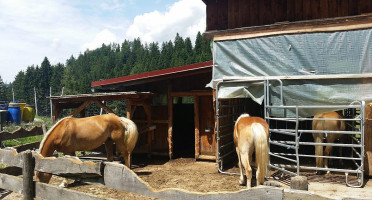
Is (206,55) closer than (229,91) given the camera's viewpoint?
No

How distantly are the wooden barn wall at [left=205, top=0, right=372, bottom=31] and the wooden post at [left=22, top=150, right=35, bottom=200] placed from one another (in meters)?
5.77

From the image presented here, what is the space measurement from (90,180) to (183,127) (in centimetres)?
788

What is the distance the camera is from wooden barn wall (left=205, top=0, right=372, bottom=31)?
655 centimetres

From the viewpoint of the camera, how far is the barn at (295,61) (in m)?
6.12

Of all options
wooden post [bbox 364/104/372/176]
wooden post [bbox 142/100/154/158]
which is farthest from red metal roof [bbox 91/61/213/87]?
wooden post [bbox 364/104/372/176]

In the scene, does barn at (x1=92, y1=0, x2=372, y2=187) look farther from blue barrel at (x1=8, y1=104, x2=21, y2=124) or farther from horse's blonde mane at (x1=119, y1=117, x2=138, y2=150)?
blue barrel at (x1=8, y1=104, x2=21, y2=124)

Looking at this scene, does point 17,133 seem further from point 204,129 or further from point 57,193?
point 204,129

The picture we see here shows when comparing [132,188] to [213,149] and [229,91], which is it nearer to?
[229,91]

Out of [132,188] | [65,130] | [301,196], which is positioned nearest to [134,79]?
[65,130]

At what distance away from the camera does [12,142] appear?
10523 millimetres

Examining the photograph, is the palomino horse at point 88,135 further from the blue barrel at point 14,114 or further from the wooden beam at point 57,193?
the blue barrel at point 14,114

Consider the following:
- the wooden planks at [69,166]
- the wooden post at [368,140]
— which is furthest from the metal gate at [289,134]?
the wooden planks at [69,166]

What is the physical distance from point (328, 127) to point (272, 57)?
2214mm

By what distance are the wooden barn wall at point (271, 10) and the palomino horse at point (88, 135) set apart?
146 inches
